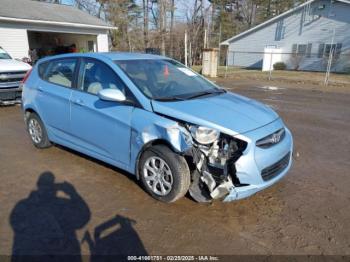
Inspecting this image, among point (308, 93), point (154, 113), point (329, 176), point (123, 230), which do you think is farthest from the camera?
point (308, 93)

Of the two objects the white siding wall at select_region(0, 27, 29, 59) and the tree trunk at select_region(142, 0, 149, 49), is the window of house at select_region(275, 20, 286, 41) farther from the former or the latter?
the white siding wall at select_region(0, 27, 29, 59)

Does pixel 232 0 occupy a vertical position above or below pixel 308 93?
above

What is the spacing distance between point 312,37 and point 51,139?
28003mm

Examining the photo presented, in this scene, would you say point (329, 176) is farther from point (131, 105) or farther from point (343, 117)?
point (343, 117)

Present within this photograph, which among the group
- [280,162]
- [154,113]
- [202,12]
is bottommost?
[280,162]

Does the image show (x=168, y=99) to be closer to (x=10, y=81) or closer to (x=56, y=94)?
(x=56, y=94)

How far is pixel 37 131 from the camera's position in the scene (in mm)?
5488

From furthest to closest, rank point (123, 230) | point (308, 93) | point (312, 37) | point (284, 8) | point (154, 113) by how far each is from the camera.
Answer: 1. point (284, 8)
2. point (312, 37)
3. point (308, 93)
4. point (154, 113)
5. point (123, 230)

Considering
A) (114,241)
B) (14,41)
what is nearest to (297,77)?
(14,41)

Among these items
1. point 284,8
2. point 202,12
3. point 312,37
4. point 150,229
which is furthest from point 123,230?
point 284,8

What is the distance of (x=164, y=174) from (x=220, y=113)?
3.11 ft

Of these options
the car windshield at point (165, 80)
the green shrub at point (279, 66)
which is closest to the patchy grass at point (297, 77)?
the green shrub at point (279, 66)

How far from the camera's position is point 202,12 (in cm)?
3850

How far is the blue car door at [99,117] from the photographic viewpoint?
3848 millimetres
